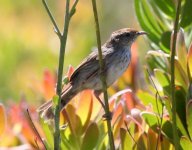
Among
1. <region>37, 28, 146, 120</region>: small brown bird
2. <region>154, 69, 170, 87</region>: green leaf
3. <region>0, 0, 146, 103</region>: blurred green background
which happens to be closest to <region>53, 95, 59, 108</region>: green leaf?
<region>154, 69, 170, 87</region>: green leaf

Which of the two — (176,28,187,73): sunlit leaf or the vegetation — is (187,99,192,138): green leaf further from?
(176,28,187,73): sunlit leaf

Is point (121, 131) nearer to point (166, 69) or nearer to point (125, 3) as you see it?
point (166, 69)

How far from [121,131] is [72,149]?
0.30m

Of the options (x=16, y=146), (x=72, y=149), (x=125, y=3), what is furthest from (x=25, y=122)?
(x=125, y=3)

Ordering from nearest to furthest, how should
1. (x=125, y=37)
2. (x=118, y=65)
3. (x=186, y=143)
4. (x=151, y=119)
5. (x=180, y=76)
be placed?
(x=186, y=143)
(x=151, y=119)
(x=180, y=76)
(x=118, y=65)
(x=125, y=37)

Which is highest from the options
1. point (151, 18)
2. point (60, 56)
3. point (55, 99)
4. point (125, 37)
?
point (60, 56)

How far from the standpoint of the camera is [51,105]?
2.99 metres

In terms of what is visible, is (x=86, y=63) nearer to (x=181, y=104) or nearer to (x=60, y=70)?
(x=181, y=104)

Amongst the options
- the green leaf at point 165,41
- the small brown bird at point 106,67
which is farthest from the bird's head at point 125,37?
the green leaf at point 165,41

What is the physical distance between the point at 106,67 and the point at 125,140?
1342 millimetres

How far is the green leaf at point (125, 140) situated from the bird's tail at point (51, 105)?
38 cm

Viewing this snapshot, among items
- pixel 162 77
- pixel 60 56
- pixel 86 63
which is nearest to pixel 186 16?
pixel 162 77

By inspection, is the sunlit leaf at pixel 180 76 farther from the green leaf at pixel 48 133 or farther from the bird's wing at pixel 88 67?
the bird's wing at pixel 88 67

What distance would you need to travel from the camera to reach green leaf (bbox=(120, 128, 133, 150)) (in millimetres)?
2619
